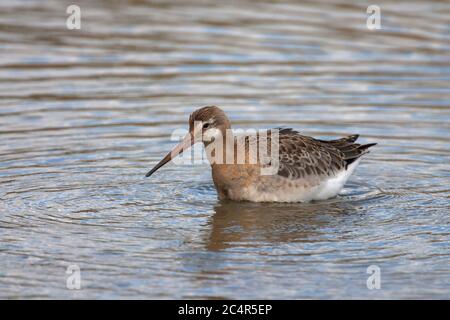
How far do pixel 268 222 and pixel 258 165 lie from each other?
0.87 metres

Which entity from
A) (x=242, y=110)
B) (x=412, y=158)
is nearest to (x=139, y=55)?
(x=242, y=110)

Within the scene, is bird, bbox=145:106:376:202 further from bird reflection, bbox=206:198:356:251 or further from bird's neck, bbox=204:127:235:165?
bird reflection, bbox=206:198:356:251

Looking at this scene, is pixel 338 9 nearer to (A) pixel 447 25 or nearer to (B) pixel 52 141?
(A) pixel 447 25

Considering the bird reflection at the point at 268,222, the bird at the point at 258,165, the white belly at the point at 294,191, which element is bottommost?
the bird reflection at the point at 268,222

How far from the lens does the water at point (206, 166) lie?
916cm

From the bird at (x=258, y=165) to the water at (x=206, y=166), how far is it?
0.18 metres

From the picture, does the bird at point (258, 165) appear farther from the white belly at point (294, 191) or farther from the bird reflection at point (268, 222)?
the bird reflection at point (268, 222)

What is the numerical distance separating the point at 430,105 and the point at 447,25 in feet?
13.5

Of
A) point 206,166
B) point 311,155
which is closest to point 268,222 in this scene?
point 311,155

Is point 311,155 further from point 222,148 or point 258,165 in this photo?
point 222,148

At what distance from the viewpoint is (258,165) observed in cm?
1138

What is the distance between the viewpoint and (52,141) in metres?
13.4

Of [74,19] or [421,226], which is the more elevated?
[74,19]

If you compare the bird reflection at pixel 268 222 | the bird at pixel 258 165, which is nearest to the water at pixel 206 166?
the bird reflection at pixel 268 222
